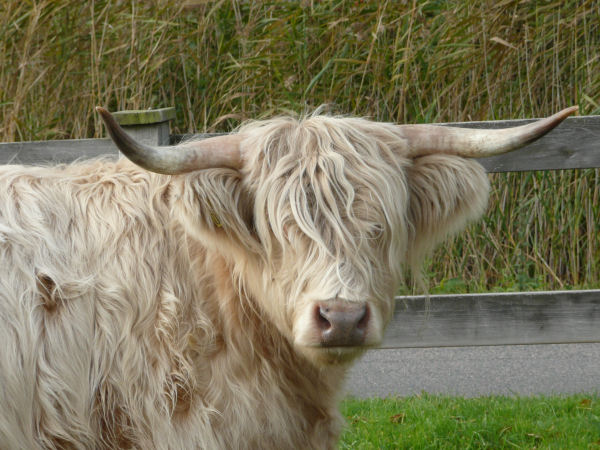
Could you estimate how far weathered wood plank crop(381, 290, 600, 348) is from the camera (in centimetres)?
458

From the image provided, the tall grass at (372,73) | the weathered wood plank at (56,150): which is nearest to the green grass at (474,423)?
the tall grass at (372,73)

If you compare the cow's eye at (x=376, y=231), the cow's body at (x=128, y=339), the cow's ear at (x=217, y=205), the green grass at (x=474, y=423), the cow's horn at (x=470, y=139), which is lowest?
the green grass at (x=474, y=423)

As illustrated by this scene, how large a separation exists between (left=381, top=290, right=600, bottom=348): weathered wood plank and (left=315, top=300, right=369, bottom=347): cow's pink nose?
1934mm

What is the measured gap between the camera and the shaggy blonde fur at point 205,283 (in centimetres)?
280

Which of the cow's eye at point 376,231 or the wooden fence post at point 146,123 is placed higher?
the wooden fence post at point 146,123

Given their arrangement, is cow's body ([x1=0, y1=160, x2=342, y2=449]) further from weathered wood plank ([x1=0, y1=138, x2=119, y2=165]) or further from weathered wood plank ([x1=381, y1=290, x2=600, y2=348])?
weathered wood plank ([x1=0, y1=138, x2=119, y2=165])

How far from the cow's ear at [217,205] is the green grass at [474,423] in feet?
5.47

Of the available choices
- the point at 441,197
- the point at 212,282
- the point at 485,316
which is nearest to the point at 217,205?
the point at 212,282

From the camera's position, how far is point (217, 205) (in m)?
2.88

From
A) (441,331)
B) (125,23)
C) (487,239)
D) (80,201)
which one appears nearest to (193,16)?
(125,23)

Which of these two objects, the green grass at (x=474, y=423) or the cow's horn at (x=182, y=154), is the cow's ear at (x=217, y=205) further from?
the green grass at (x=474, y=423)

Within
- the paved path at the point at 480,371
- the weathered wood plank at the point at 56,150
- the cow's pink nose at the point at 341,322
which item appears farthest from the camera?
the paved path at the point at 480,371

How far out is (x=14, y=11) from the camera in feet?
20.0

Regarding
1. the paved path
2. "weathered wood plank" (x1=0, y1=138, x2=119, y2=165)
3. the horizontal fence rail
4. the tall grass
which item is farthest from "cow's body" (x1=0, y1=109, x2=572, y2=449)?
the tall grass
